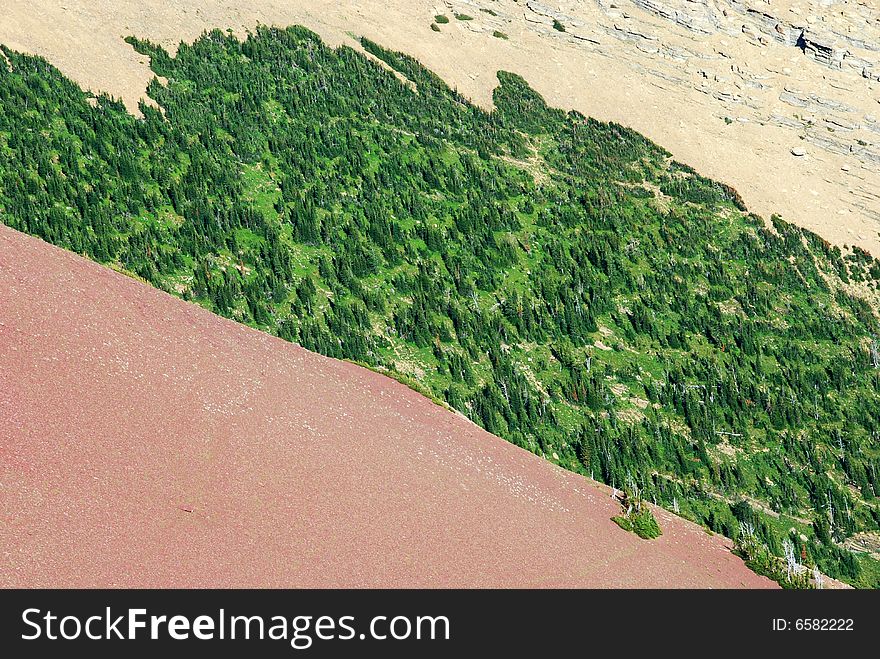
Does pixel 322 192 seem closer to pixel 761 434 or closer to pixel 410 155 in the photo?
pixel 410 155

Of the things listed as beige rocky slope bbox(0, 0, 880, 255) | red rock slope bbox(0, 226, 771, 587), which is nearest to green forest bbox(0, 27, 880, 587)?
beige rocky slope bbox(0, 0, 880, 255)

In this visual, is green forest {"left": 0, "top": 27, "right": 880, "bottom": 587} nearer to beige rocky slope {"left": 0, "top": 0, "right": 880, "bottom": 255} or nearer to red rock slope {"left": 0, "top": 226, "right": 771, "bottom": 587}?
beige rocky slope {"left": 0, "top": 0, "right": 880, "bottom": 255}

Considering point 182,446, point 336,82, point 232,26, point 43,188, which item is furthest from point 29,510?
point 232,26

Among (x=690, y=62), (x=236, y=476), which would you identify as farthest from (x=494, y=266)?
(x=690, y=62)

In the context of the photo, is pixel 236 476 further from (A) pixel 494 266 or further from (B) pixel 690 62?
(B) pixel 690 62

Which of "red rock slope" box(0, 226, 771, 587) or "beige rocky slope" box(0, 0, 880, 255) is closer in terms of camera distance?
"red rock slope" box(0, 226, 771, 587)

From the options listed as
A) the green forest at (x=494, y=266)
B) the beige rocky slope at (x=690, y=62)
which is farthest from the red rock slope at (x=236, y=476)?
the beige rocky slope at (x=690, y=62)

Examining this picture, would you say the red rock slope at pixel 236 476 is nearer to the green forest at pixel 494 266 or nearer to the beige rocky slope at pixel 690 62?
the green forest at pixel 494 266
